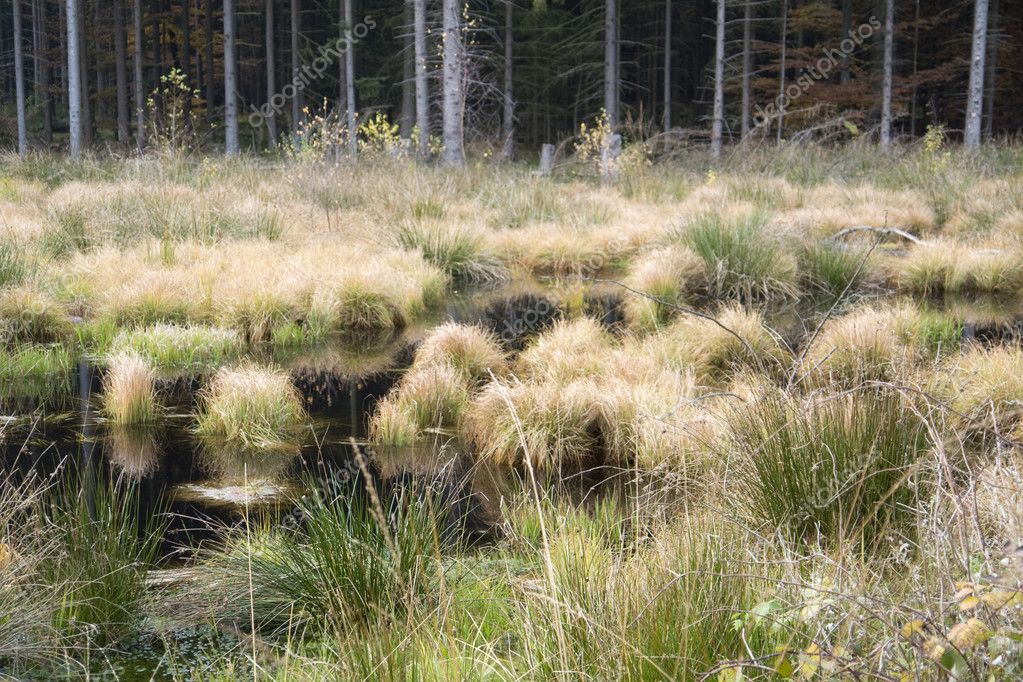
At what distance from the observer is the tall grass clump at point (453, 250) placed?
1035cm

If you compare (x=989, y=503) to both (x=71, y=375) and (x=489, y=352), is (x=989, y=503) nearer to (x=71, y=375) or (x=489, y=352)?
(x=489, y=352)

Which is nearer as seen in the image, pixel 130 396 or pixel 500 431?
pixel 500 431

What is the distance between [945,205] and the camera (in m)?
13.0

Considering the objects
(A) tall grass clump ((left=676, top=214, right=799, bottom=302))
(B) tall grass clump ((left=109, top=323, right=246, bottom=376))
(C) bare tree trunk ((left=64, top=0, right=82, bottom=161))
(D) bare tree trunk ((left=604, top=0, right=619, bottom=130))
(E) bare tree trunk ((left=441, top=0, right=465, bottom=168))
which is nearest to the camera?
(B) tall grass clump ((left=109, top=323, right=246, bottom=376))

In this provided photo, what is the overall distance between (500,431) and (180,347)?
3.06m

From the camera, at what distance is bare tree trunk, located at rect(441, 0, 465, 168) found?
639 inches

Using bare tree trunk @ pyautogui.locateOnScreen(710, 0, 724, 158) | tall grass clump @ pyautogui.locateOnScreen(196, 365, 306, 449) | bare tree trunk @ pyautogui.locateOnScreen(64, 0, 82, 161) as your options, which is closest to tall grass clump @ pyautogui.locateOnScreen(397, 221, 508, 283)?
tall grass clump @ pyautogui.locateOnScreen(196, 365, 306, 449)

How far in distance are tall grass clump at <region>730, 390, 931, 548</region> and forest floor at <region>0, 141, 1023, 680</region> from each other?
1 centimetres

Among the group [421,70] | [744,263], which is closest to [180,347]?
[744,263]

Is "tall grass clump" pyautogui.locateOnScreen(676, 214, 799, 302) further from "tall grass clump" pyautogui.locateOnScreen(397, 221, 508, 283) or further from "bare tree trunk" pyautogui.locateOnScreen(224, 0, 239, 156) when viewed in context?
"bare tree trunk" pyautogui.locateOnScreen(224, 0, 239, 156)

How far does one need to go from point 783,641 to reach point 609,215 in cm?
1097

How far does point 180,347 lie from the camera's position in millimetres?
6969

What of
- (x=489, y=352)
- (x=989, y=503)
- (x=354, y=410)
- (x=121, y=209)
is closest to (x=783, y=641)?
(x=989, y=503)

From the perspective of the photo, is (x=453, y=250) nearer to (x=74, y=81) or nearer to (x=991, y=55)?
(x=74, y=81)
